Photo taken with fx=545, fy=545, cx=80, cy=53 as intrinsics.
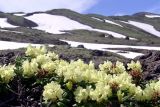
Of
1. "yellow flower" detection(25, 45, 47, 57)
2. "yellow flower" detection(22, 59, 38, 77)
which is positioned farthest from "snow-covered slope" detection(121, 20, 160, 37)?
"yellow flower" detection(22, 59, 38, 77)

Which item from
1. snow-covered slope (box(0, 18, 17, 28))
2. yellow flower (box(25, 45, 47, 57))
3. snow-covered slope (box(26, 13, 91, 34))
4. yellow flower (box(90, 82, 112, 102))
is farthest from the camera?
snow-covered slope (box(26, 13, 91, 34))

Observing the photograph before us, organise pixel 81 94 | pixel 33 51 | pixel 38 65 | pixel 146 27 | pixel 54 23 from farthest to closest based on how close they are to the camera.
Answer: pixel 146 27, pixel 54 23, pixel 33 51, pixel 38 65, pixel 81 94

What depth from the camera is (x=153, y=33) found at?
127375mm

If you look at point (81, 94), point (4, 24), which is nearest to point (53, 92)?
point (81, 94)

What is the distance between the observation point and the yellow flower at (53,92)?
6.32m

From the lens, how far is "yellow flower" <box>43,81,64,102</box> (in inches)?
249

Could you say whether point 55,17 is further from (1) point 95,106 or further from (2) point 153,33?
(1) point 95,106

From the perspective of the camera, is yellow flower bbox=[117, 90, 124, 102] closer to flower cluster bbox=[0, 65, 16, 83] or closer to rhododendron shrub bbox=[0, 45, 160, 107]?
rhododendron shrub bbox=[0, 45, 160, 107]

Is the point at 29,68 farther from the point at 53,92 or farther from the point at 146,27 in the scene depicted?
the point at 146,27

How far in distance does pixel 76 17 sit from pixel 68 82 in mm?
123078

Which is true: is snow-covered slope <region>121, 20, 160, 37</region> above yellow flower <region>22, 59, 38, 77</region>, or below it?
below

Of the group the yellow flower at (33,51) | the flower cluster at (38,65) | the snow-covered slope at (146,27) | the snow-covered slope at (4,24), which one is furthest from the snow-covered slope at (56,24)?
the flower cluster at (38,65)

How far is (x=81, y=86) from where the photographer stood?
6746 millimetres

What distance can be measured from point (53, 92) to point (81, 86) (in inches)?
21.1
